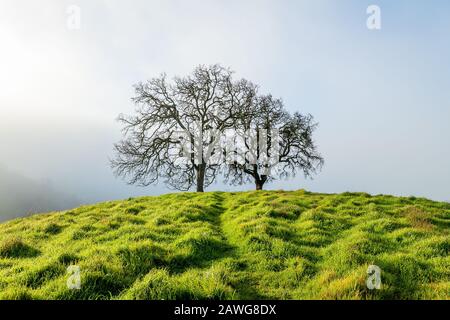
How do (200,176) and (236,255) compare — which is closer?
(236,255)

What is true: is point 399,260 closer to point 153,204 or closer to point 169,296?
point 169,296

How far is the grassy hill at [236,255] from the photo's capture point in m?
8.09

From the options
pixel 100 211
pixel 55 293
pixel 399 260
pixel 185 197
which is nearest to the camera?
pixel 55 293

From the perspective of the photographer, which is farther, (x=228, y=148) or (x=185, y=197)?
(x=228, y=148)

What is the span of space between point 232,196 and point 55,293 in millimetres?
19516

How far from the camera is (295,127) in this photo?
39625 millimetres

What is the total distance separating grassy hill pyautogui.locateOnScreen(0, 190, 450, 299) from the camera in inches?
319

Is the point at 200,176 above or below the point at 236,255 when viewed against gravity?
above

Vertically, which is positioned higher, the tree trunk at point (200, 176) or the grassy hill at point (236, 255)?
the tree trunk at point (200, 176)

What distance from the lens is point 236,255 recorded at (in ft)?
39.0

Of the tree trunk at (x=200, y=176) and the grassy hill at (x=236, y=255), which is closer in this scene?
the grassy hill at (x=236, y=255)

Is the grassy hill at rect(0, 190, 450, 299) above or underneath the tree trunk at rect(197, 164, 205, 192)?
underneath

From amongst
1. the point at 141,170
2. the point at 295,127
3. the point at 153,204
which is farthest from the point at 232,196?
the point at 295,127

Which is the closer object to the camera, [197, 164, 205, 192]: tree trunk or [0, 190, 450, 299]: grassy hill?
[0, 190, 450, 299]: grassy hill
